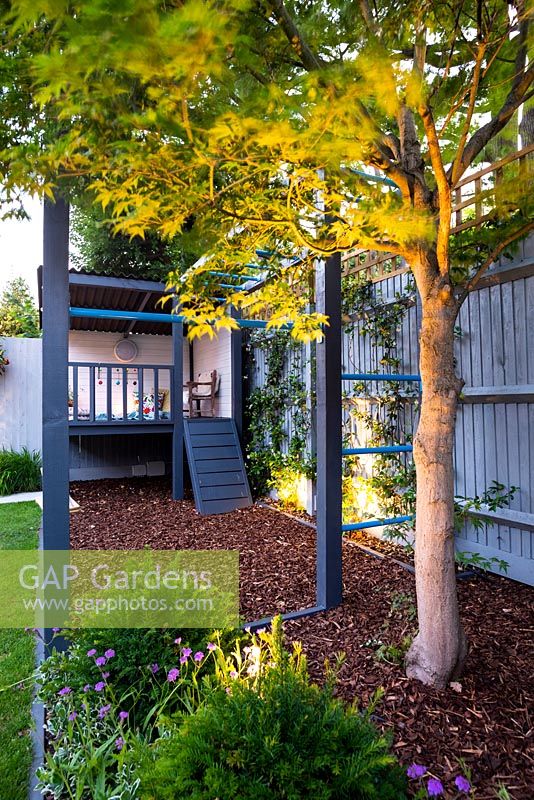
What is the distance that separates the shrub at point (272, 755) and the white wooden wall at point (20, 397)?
7.73 metres

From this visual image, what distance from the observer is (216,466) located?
6.41m

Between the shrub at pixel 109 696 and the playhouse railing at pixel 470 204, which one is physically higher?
the playhouse railing at pixel 470 204

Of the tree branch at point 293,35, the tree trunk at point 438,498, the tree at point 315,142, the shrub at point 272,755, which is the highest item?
the tree branch at point 293,35

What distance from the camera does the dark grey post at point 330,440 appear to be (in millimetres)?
2859

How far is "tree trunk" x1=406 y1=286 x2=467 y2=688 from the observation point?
198 cm

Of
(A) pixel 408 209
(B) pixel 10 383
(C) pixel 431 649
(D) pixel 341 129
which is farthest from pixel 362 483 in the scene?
(B) pixel 10 383

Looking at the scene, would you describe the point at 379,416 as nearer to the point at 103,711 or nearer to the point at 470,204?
the point at 470,204

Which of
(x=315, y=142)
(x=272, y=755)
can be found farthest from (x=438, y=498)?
(x=315, y=142)

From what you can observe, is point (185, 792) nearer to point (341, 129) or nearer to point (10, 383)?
point (341, 129)

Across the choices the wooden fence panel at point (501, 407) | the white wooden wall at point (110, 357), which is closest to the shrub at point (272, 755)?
the wooden fence panel at point (501, 407)

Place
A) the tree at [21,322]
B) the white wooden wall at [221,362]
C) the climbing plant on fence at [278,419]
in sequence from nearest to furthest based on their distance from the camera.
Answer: the climbing plant on fence at [278,419] < the white wooden wall at [221,362] < the tree at [21,322]

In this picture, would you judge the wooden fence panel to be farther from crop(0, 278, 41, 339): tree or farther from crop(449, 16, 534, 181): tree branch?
crop(0, 278, 41, 339): tree

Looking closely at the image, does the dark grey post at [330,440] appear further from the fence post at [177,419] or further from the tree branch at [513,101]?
the fence post at [177,419]

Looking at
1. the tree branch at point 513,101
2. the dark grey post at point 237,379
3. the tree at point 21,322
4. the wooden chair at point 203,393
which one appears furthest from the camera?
the tree at point 21,322
